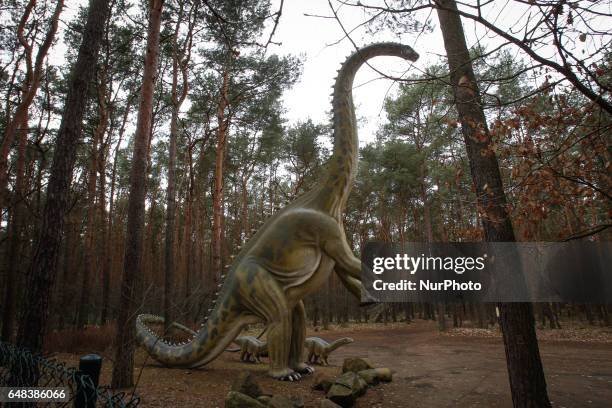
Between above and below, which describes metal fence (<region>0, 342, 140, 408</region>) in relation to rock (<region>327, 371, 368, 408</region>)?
above

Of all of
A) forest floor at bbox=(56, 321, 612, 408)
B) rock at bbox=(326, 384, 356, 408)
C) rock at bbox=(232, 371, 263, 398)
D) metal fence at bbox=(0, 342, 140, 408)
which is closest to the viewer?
metal fence at bbox=(0, 342, 140, 408)

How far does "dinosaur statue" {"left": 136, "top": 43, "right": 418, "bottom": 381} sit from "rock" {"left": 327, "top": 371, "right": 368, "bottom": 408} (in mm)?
1024

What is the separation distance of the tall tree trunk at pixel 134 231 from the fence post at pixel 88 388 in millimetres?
3036

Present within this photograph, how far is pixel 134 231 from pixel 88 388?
13.5 ft

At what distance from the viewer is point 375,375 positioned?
5.95 meters

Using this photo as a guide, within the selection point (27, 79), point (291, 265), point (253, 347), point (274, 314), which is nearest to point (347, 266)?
point (291, 265)

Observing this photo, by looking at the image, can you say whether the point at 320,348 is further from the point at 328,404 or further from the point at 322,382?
the point at 328,404

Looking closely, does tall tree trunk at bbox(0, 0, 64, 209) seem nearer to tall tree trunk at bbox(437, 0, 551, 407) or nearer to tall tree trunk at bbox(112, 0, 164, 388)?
tall tree trunk at bbox(112, 0, 164, 388)

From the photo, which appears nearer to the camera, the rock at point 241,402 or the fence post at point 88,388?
the fence post at point 88,388

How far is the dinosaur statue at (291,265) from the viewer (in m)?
5.83

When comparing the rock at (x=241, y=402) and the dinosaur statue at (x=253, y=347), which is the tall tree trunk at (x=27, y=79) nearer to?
the dinosaur statue at (x=253, y=347)

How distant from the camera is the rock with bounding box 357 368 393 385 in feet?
19.1

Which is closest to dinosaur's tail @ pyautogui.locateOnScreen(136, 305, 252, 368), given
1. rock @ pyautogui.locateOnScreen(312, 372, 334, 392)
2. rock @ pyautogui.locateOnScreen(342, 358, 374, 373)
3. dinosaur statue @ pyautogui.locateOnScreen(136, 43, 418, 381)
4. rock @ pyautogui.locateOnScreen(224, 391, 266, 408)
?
dinosaur statue @ pyautogui.locateOnScreen(136, 43, 418, 381)

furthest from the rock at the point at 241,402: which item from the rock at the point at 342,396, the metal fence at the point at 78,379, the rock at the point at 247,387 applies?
the metal fence at the point at 78,379
